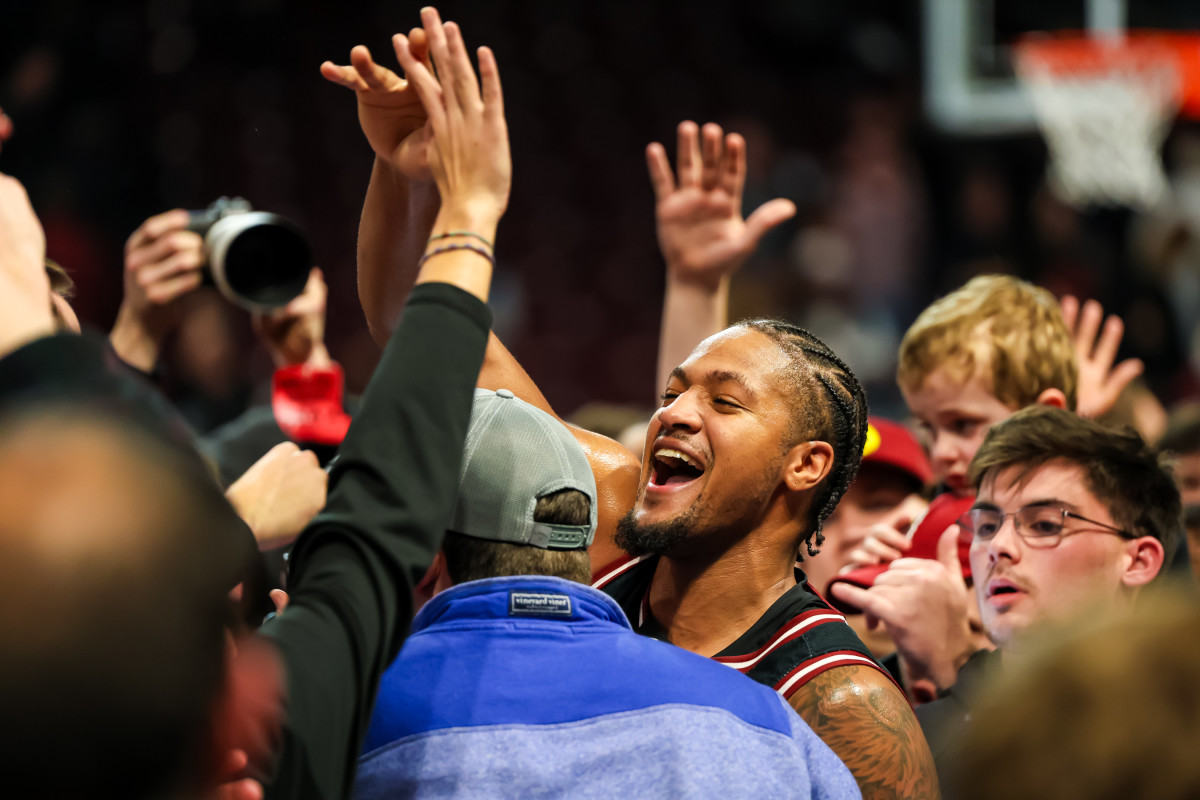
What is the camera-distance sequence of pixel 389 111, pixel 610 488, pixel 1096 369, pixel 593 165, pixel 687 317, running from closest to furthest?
pixel 389 111 → pixel 610 488 → pixel 687 317 → pixel 1096 369 → pixel 593 165

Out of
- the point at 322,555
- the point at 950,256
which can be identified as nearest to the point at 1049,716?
the point at 322,555

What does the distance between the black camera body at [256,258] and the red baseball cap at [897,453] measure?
5.49ft

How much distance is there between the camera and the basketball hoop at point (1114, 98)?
920 centimetres

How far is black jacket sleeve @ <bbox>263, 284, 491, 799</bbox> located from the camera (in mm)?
1375

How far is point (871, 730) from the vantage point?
2.10 m

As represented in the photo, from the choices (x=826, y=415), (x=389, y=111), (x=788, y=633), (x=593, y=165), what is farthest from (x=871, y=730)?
(x=593, y=165)

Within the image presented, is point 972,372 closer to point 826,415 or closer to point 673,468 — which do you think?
point 826,415

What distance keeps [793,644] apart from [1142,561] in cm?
90

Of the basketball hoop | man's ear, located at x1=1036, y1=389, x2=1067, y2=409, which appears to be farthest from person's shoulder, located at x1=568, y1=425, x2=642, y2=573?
the basketball hoop

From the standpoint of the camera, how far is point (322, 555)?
4.82 feet

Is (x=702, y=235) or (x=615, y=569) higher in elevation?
(x=702, y=235)

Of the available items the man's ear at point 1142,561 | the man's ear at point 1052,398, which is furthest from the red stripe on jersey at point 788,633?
the man's ear at point 1052,398

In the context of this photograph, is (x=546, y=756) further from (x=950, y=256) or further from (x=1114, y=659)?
(x=950, y=256)

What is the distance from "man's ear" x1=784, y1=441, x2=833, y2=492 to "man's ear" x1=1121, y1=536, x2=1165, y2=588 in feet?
2.29
